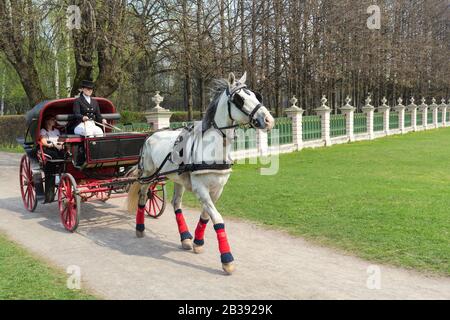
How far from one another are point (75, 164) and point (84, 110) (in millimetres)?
1030

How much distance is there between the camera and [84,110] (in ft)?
25.4

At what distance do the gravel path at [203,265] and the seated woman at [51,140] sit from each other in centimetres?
121

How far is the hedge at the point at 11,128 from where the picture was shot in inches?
1003

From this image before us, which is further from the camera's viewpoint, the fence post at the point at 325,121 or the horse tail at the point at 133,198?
the fence post at the point at 325,121

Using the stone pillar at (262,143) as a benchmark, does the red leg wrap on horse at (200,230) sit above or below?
below

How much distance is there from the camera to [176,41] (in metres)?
17.4

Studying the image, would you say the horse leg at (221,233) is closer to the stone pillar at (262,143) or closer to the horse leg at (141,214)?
the horse leg at (141,214)

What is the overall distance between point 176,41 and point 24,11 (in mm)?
5460

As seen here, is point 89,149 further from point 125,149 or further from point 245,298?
point 245,298

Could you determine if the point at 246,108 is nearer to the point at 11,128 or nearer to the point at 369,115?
the point at 369,115

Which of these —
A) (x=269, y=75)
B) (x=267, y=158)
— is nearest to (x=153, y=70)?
(x=269, y=75)

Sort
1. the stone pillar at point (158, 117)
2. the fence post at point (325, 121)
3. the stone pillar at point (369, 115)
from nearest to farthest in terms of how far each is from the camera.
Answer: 1. the stone pillar at point (158, 117)
2. the fence post at point (325, 121)
3. the stone pillar at point (369, 115)

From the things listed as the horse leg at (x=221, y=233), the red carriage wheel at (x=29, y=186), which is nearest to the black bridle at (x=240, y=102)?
the horse leg at (x=221, y=233)

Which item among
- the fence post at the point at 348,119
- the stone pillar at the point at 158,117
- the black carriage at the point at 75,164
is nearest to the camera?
the black carriage at the point at 75,164
